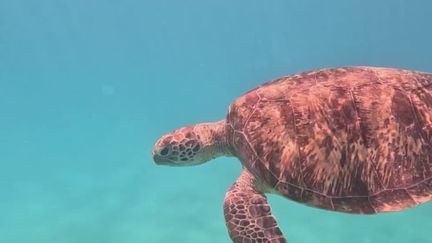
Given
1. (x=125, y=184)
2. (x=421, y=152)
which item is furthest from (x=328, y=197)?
(x=125, y=184)

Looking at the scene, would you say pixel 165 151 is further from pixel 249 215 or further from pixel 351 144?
pixel 351 144

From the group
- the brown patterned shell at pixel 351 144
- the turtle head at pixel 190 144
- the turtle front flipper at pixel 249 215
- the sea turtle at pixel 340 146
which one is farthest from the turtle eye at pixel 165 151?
the brown patterned shell at pixel 351 144

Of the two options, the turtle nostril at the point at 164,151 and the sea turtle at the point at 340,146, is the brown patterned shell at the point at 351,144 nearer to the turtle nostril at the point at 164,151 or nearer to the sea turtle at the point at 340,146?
the sea turtle at the point at 340,146

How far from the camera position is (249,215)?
370cm

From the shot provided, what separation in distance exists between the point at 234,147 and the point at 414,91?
5.45 ft

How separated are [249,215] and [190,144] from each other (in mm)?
1253

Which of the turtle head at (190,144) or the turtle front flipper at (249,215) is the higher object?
the turtle head at (190,144)

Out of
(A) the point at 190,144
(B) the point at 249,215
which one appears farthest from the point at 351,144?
(A) the point at 190,144

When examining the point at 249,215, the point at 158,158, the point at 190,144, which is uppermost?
the point at 190,144

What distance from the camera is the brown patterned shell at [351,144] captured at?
3.39 meters

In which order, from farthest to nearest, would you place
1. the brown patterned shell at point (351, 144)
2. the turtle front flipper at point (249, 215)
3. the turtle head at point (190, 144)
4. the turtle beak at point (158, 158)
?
the turtle beak at point (158, 158) < the turtle head at point (190, 144) < the turtle front flipper at point (249, 215) < the brown patterned shell at point (351, 144)

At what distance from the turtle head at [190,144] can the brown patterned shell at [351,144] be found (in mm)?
964

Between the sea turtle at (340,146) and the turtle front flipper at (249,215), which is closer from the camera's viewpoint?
the sea turtle at (340,146)

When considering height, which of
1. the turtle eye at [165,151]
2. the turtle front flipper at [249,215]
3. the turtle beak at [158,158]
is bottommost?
the turtle front flipper at [249,215]
